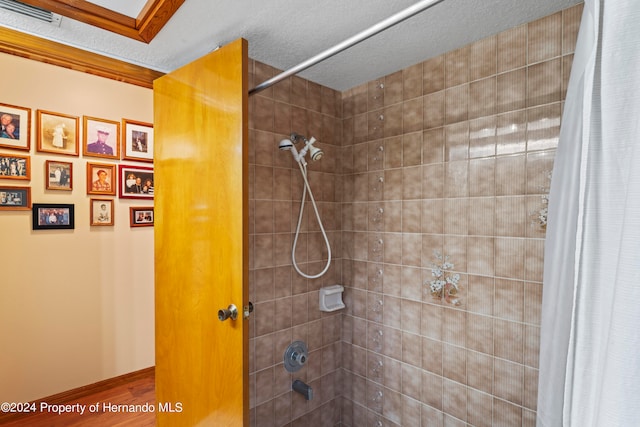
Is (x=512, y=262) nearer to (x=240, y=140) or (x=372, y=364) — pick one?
(x=372, y=364)

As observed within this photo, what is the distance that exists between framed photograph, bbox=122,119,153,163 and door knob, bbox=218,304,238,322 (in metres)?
2.11

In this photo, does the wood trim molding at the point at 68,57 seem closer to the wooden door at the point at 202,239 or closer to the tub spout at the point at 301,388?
the wooden door at the point at 202,239

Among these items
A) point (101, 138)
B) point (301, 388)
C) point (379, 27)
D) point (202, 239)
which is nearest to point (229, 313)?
point (202, 239)

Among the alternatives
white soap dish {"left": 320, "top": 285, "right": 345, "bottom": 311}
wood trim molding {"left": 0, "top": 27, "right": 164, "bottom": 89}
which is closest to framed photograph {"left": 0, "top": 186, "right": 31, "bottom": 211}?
wood trim molding {"left": 0, "top": 27, "right": 164, "bottom": 89}

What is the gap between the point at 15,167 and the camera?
226 centimetres

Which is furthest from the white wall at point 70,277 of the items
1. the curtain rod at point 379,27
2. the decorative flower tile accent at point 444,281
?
the decorative flower tile accent at point 444,281

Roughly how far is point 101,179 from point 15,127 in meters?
0.60

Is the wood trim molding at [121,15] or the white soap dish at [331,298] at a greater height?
the wood trim molding at [121,15]

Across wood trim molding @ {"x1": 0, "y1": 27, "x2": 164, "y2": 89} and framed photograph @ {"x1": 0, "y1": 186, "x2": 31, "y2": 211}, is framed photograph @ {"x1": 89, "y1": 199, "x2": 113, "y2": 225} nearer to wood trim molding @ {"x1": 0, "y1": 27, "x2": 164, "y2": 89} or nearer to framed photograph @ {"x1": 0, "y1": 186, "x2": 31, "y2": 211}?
framed photograph @ {"x1": 0, "y1": 186, "x2": 31, "y2": 211}

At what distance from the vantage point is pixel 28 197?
229cm

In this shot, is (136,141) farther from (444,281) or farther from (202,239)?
(444,281)

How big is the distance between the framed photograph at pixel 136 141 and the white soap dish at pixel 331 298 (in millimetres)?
2043

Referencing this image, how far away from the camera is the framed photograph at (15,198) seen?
86.7 inches

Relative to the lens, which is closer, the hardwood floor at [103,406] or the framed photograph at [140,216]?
the hardwood floor at [103,406]
